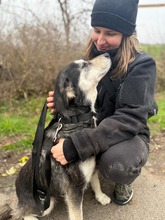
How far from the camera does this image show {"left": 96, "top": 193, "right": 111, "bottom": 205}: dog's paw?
9.62ft

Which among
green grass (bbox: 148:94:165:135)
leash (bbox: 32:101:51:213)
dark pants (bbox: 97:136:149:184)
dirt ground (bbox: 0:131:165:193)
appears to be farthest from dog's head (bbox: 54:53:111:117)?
green grass (bbox: 148:94:165:135)

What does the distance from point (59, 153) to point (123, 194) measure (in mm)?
969

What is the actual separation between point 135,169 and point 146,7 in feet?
15.9

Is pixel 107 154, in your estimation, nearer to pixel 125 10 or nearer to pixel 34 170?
pixel 34 170

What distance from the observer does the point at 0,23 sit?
18.6 ft

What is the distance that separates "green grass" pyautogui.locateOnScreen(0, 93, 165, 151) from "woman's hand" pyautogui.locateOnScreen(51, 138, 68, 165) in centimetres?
180

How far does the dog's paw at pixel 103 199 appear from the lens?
9.62ft

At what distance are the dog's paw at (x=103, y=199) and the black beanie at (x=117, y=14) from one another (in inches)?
67.7

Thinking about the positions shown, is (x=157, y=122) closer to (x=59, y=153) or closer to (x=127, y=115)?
(x=127, y=115)

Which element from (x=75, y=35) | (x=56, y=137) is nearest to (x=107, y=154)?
(x=56, y=137)

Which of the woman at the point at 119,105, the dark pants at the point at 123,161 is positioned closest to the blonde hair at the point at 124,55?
the woman at the point at 119,105

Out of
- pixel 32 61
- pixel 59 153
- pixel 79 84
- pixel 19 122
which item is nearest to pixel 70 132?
pixel 59 153

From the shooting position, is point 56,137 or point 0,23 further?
point 0,23

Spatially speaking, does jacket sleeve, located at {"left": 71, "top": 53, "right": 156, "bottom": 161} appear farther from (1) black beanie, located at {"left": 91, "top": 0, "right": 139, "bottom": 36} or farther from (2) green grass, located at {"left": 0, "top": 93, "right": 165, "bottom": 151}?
(2) green grass, located at {"left": 0, "top": 93, "right": 165, "bottom": 151}
